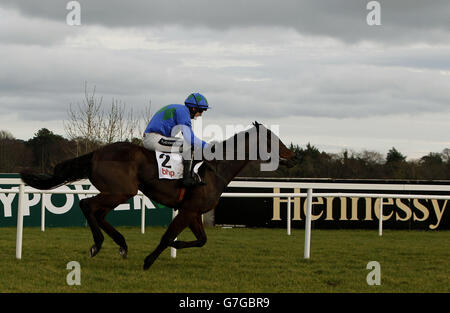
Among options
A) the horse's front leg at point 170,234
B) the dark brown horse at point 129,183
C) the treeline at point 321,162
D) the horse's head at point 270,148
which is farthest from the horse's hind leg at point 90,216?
the treeline at point 321,162

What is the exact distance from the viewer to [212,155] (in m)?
7.17

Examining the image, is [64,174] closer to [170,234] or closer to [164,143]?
[164,143]

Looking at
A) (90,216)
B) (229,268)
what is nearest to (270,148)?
(229,268)

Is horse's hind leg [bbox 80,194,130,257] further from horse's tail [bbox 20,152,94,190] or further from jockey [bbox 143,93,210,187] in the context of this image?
jockey [bbox 143,93,210,187]

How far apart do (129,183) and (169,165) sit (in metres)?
0.44

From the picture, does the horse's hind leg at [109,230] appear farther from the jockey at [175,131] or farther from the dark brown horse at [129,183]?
the jockey at [175,131]

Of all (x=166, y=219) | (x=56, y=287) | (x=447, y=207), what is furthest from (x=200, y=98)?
(x=447, y=207)

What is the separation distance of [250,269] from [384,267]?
1.55 m

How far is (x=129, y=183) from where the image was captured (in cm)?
671

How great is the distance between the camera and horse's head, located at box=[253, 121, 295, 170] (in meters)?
7.30

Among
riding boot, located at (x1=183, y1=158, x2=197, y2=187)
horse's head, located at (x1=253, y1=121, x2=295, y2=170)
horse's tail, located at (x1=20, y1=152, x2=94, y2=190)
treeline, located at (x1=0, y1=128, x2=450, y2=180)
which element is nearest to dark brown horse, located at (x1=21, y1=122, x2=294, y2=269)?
horse's tail, located at (x1=20, y1=152, x2=94, y2=190)
